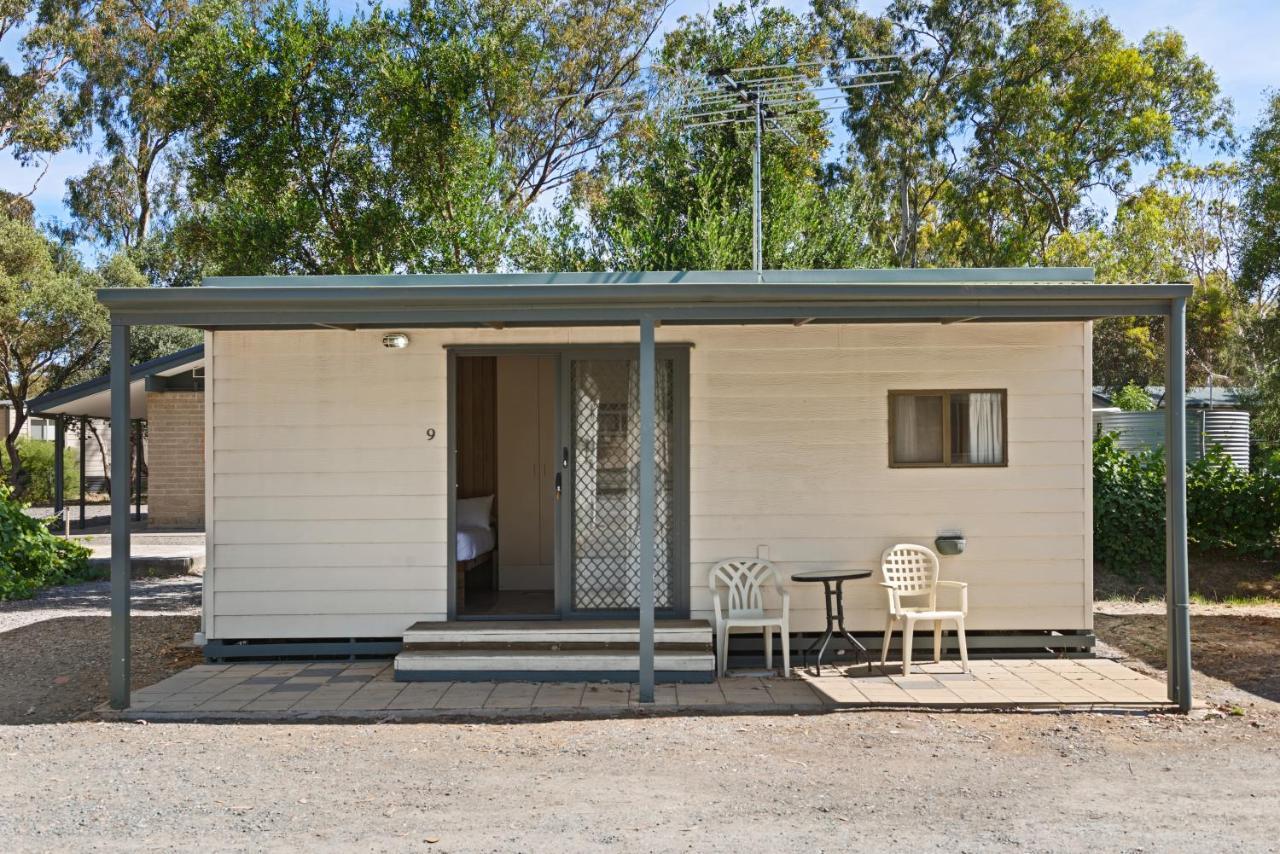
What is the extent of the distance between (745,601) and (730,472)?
2.75 ft

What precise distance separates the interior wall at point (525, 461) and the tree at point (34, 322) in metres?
14.7

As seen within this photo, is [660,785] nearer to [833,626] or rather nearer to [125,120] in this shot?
[833,626]

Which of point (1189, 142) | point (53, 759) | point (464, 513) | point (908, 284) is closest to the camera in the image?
point (53, 759)

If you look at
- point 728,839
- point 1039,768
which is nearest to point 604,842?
point 728,839

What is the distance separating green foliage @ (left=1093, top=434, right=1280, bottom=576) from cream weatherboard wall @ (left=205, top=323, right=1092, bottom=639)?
3.77 m

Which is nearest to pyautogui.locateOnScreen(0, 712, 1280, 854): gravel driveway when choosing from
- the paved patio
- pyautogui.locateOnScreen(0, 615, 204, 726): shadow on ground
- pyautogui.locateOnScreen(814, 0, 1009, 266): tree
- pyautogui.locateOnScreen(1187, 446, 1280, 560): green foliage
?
the paved patio

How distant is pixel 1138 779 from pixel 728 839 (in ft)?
6.33

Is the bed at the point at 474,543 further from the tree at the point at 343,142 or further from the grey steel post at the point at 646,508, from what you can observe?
the tree at the point at 343,142

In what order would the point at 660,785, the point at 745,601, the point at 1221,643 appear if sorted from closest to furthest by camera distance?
the point at 660,785
the point at 745,601
the point at 1221,643

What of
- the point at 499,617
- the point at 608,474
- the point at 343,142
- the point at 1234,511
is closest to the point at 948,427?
the point at 608,474

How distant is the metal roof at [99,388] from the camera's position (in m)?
13.5

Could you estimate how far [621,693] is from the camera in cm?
628

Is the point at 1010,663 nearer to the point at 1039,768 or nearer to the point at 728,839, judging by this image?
the point at 1039,768

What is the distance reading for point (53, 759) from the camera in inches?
201
